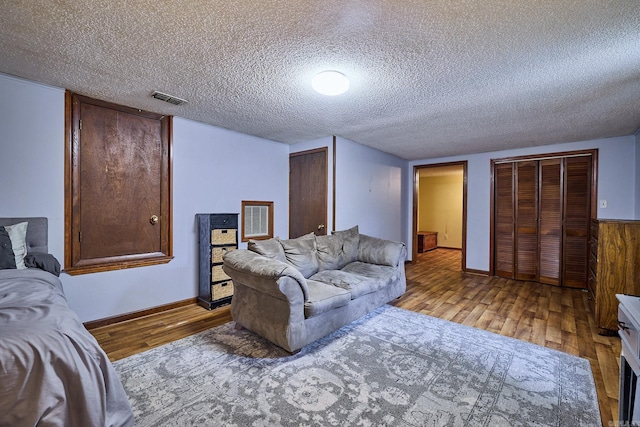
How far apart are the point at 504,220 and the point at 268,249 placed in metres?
4.29

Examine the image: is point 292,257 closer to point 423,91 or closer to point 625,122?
point 423,91

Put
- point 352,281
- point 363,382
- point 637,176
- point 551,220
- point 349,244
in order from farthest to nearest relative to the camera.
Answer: point 551,220 → point 637,176 → point 349,244 → point 352,281 → point 363,382

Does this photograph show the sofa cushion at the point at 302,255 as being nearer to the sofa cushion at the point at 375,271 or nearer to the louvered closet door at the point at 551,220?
the sofa cushion at the point at 375,271

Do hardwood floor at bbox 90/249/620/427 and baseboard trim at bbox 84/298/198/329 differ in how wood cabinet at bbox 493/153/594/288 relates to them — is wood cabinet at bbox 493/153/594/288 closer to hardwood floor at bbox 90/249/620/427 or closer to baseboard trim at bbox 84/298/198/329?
hardwood floor at bbox 90/249/620/427

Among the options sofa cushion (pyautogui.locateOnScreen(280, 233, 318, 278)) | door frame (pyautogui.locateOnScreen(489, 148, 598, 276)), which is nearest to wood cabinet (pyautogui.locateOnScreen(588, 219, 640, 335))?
door frame (pyautogui.locateOnScreen(489, 148, 598, 276))

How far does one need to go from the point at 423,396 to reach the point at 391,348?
59cm

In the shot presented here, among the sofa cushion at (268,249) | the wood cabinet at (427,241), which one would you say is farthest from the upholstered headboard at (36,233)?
the wood cabinet at (427,241)

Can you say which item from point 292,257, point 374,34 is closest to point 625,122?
point 374,34

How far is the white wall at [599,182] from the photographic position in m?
→ 3.91

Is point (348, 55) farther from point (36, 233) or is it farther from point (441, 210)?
point (441, 210)

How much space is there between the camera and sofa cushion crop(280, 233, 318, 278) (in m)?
2.96

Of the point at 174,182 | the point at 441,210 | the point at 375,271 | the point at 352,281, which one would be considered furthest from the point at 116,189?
the point at 441,210

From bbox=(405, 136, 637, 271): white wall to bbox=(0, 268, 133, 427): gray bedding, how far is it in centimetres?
544

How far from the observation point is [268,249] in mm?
2768
